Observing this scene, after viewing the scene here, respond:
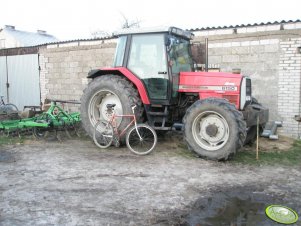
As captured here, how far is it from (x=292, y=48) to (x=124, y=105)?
400cm

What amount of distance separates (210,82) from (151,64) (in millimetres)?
1166

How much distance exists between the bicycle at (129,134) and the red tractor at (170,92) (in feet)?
0.45

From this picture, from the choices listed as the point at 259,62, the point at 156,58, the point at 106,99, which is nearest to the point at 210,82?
the point at 156,58

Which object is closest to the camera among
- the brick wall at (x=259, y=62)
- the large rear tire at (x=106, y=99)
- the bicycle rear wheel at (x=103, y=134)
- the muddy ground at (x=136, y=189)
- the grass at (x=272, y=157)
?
the muddy ground at (x=136, y=189)

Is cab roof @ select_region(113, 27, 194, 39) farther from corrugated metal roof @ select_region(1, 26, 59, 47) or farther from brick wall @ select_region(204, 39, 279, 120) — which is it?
corrugated metal roof @ select_region(1, 26, 59, 47)

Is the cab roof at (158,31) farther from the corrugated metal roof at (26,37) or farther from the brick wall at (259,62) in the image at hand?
the corrugated metal roof at (26,37)

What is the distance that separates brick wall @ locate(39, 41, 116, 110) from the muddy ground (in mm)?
4228

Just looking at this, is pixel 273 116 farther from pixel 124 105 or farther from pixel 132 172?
pixel 132 172

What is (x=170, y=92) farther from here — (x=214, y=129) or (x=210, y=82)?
(x=214, y=129)

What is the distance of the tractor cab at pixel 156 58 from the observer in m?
6.10

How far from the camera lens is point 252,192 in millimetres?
4195

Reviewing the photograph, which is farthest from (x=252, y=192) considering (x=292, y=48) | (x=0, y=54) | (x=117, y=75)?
(x=0, y=54)

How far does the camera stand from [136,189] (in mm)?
4266

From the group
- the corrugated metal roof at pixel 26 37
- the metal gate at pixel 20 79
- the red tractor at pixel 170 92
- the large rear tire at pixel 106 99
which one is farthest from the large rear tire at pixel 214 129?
the corrugated metal roof at pixel 26 37
